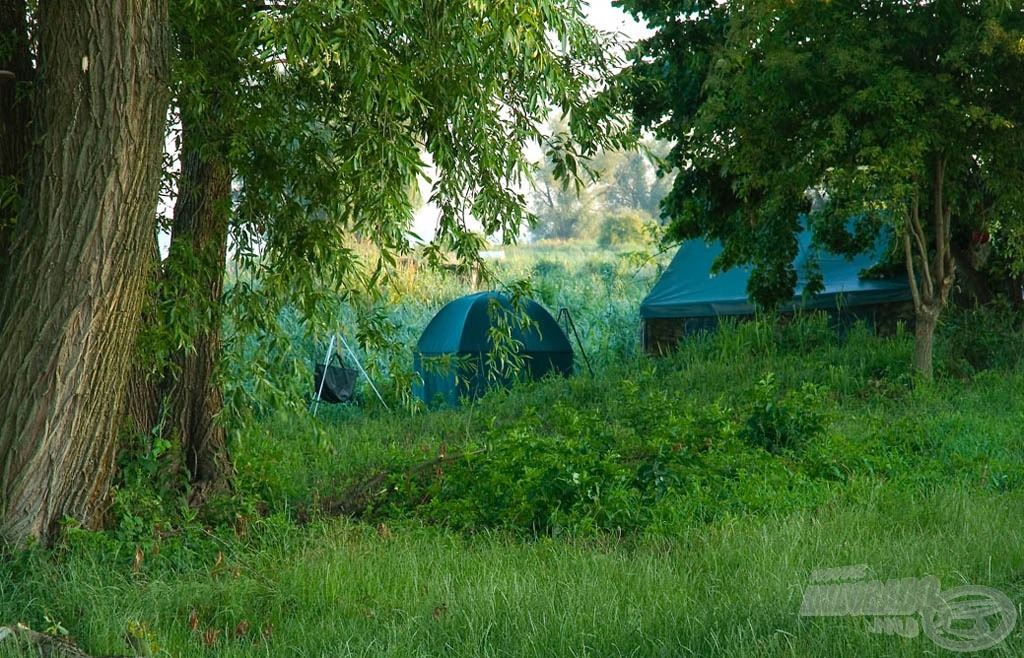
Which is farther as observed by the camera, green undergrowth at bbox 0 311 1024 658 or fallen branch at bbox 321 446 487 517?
fallen branch at bbox 321 446 487 517

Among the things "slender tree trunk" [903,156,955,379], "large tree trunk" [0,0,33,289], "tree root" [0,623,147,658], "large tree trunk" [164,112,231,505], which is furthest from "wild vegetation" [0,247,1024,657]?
"large tree trunk" [0,0,33,289]

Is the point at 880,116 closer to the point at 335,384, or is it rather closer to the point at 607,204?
the point at 335,384

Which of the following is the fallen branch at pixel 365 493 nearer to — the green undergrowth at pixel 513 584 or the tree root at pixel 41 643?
the green undergrowth at pixel 513 584

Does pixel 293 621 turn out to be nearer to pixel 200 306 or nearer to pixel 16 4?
pixel 200 306

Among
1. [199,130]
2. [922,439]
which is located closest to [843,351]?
[922,439]

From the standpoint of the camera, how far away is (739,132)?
42.4 feet

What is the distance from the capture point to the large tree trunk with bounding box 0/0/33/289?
262 inches

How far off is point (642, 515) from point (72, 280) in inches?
146

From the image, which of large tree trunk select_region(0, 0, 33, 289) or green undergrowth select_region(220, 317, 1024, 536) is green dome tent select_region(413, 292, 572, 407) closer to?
green undergrowth select_region(220, 317, 1024, 536)

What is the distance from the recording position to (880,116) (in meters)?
11.9

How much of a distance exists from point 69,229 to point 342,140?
171 cm

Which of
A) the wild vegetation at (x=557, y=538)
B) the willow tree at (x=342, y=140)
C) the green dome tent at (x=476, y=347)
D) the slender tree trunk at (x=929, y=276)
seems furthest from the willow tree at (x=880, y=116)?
the willow tree at (x=342, y=140)

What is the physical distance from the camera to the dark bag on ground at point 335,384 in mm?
14984

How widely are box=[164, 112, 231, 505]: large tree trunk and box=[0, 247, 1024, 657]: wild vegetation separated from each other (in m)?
0.36
